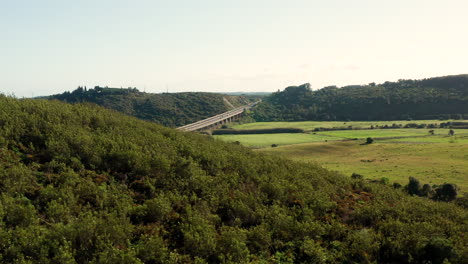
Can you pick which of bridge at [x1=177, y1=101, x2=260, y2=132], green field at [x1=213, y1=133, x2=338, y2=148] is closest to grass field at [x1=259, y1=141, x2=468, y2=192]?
green field at [x1=213, y1=133, x2=338, y2=148]

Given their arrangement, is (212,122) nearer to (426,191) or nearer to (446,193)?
(426,191)

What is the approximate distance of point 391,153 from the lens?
275ft

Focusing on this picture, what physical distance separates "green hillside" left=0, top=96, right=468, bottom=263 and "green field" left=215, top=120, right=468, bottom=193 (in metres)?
23.8

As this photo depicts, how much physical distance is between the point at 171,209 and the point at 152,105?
15813 cm

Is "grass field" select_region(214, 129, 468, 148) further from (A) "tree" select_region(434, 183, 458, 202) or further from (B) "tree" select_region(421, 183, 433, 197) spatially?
(A) "tree" select_region(434, 183, 458, 202)

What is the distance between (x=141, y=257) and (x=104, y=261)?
1.63 m

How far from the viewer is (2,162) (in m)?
16.9

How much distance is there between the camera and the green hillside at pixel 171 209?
1295cm

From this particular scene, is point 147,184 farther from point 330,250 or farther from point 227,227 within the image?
point 330,250

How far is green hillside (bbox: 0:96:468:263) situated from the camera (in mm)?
12945

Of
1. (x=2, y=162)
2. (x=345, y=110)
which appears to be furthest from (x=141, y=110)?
(x=2, y=162)

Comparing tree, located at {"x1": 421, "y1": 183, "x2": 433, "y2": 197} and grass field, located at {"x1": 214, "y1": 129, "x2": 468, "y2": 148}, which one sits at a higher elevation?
grass field, located at {"x1": 214, "y1": 129, "x2": 468, "y2": 148}

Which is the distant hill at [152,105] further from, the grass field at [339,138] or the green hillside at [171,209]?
the green hillside at [171,209]

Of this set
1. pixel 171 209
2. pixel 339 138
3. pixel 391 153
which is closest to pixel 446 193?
pixel 171 209
